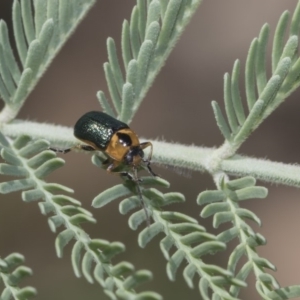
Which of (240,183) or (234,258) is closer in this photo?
(234,258)

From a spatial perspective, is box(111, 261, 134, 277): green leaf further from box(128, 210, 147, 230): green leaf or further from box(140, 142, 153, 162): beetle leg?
box(140, 142, 153, 162): beetle leg

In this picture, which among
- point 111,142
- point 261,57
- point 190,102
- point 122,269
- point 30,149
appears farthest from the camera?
point 190,102

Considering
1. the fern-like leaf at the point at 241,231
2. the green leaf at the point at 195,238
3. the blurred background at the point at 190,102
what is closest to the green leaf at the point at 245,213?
the fern-like leaf at the point at 241,231

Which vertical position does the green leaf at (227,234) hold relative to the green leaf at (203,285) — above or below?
above

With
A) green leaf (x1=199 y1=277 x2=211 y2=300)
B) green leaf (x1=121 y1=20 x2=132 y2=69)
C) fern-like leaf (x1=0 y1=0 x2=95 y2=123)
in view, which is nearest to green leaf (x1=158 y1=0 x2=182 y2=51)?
green leaf (x1=121 y1=20 x2=132 y2=69)

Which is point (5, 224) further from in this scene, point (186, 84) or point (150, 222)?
point (150, 222)

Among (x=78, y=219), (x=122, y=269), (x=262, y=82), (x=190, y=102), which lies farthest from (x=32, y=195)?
(x=190, y=102)

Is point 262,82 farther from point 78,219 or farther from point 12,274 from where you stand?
point 12,274

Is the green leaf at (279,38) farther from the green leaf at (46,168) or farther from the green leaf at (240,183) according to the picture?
the green leaf at (46,168)
